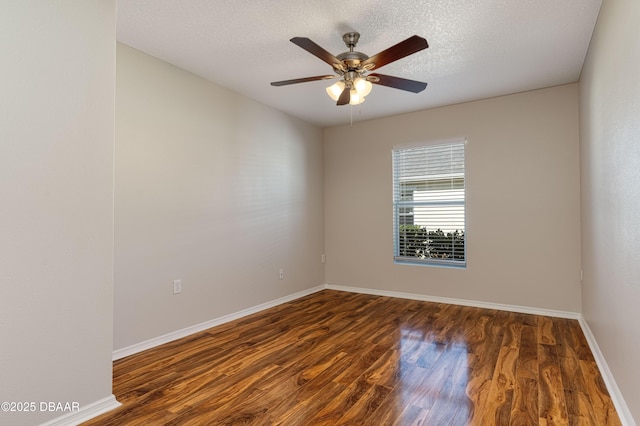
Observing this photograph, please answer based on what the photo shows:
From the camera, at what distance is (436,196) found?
4516mm

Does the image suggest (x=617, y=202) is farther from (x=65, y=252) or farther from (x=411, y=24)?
(x=65, y=252)

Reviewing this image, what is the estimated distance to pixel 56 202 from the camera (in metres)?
1.74

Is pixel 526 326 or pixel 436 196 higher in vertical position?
pixel 436 196

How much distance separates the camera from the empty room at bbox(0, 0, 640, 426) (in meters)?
1.74

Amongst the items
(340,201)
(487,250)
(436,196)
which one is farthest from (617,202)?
(340,201)

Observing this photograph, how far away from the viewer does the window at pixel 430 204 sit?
A: 4.35 metres

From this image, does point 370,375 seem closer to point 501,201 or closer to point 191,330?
point 191,330

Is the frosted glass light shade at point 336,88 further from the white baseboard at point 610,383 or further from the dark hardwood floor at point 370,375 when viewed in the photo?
the white baseboard at point 610,383

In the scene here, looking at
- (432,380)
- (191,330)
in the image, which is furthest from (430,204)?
(191,330)

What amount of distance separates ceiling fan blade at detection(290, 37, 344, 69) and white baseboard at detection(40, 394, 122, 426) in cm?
234

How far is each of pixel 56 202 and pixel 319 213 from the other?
380cm

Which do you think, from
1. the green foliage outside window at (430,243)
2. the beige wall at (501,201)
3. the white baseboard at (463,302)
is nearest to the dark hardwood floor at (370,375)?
the white baseboard at (463,302)

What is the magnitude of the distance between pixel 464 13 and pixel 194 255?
3.01m

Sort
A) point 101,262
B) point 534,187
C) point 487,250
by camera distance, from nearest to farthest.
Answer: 1. point 101,262
2. point 534,187
3. point 487,250
